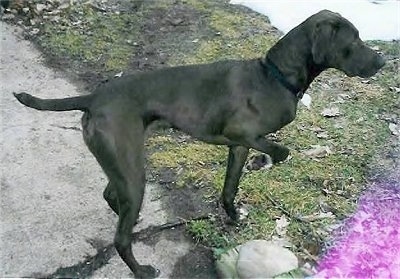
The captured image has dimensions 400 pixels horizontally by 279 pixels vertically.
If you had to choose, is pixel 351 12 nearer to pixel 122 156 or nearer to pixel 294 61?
pixel 294 61

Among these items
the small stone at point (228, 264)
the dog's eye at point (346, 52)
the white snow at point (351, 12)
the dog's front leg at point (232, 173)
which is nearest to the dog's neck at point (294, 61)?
the dog's eye at point (346, 52)

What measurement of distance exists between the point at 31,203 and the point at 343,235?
184 centimetres

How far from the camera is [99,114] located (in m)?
3.58

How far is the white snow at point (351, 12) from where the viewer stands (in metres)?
6.89

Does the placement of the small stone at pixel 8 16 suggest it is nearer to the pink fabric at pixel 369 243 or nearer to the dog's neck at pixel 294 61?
the dog's neck at pixel 294 61

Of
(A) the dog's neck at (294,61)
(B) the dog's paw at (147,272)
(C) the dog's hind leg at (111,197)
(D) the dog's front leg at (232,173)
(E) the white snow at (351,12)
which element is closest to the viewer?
(B) the dog's paw at (147,272)

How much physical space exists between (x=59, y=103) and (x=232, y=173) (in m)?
1.10

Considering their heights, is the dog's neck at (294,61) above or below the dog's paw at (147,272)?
above

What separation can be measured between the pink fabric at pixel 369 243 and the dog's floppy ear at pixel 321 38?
1043 mm

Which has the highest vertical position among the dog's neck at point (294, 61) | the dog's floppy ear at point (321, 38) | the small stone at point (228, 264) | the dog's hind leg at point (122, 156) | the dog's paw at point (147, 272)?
the dog's floppy ear at point (321, 38)

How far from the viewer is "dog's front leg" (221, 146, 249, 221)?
4184 mm

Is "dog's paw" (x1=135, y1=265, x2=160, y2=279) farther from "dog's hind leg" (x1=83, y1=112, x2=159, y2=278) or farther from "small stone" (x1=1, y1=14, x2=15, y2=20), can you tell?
"small stone" (x1=1, y1=14, x2=15, y2=20)

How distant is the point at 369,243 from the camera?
4031 millimetres

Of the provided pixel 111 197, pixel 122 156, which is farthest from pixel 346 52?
pixel 111 197
